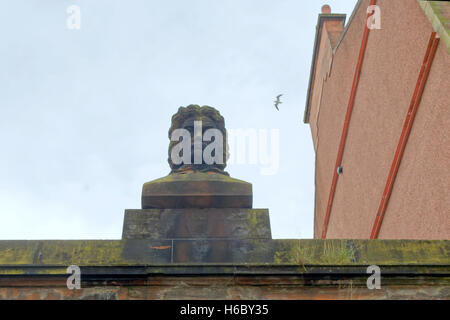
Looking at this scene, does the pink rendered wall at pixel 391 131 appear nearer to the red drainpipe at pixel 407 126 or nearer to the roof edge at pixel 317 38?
the red drainpipe at pixel 407 126

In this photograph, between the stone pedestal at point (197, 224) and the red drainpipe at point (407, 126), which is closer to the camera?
the stone pedestal at point (197, 224)

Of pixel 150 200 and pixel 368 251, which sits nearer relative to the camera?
pixel 368 251

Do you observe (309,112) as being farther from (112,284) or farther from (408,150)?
(112,284)

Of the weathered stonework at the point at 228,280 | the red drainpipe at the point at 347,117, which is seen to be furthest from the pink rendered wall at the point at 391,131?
the weathered stonework at the point at 228,280

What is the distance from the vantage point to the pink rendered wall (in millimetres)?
8500

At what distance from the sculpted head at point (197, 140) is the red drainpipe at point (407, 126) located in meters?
3.51

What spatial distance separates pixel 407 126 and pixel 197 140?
458cm

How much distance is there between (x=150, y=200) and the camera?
568cm

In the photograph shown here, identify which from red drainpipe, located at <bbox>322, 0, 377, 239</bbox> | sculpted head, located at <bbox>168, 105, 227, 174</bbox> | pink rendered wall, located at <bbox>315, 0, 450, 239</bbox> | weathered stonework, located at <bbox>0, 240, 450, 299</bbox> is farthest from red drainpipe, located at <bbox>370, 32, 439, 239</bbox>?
weathered stonework, located at <bbox>0, 240, 450, 299</bbox>

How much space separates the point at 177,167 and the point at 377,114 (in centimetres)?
651

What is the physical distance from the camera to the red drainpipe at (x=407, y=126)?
8448 millimetres

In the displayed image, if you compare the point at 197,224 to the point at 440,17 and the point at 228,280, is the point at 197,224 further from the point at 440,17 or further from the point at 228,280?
the point at 440,17

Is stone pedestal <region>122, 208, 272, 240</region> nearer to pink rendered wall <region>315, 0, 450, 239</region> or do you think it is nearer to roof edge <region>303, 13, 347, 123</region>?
pink rendered wall <region>315, 0, 450, 239</region>
